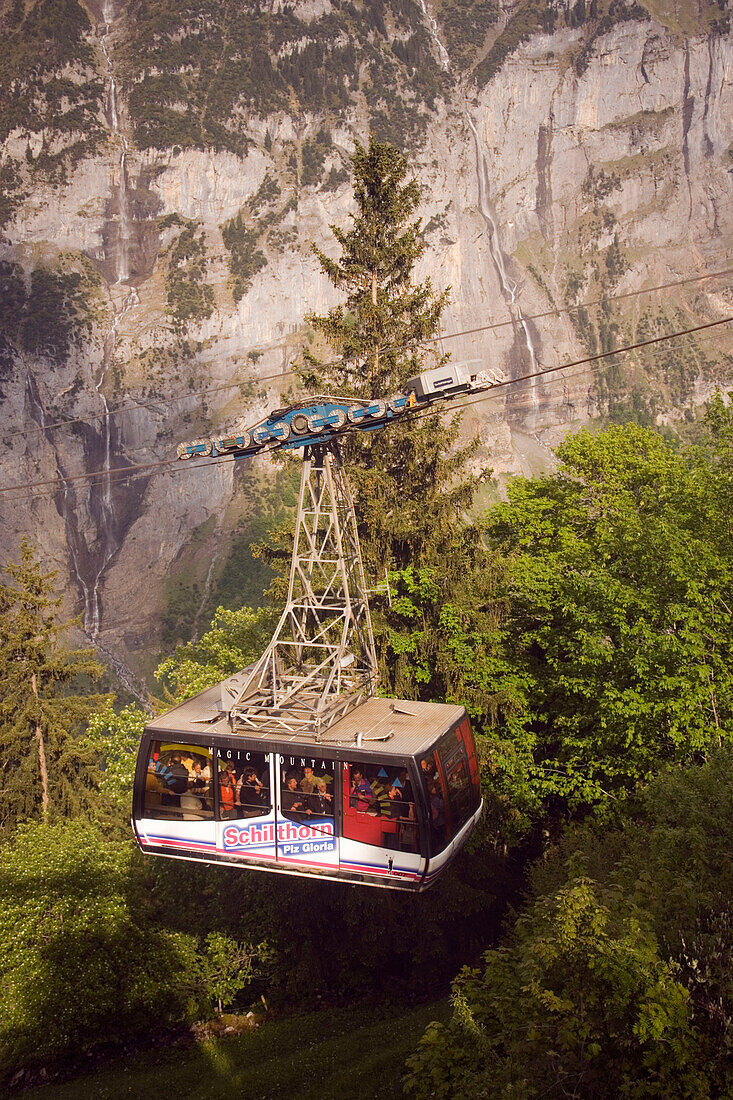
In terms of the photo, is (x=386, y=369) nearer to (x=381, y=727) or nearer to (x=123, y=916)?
(x=381, y=727)

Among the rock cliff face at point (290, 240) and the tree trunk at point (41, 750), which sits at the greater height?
the rock cliff face at point (290, 240)

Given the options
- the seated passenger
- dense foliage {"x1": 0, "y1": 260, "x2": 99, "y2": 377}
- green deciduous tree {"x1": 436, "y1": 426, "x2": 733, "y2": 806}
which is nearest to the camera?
the seated passenger

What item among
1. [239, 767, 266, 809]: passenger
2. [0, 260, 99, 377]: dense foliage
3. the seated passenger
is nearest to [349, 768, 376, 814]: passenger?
the seated passenger

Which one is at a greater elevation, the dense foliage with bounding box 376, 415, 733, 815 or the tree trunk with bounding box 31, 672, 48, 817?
the dense foliage with bounding box 376, 415, 733, 815

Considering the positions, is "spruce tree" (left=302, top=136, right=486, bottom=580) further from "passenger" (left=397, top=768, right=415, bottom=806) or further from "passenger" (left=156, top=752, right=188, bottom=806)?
"passenger" (left=397, top=768, right=415, bottom=806)

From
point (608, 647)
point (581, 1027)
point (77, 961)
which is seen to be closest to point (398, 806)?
point (581, 1027)

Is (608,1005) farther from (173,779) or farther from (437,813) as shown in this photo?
(173,779)

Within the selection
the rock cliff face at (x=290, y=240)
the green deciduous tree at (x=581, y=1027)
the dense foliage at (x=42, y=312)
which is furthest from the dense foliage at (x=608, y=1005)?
→ the dense foliage at (x=42, y=312)

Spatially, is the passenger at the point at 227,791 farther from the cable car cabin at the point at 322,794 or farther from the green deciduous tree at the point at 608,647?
the green deciduous tree at the point at 608,647
